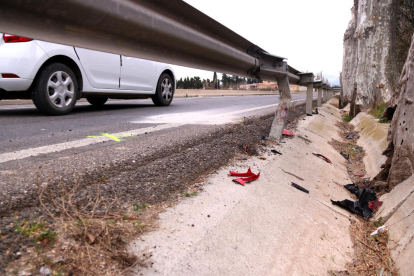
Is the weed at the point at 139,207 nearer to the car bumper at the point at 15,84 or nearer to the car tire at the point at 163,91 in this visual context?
the car bumper at the point at 15,84

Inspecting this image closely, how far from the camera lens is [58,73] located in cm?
536

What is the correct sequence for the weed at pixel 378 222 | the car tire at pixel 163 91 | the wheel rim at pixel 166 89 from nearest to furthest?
the weed at pixel 378 222 < the car tire at pixel 163 91 < the wheel rim at pixel 166 89

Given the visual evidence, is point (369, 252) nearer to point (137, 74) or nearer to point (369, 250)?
point (369, 250)

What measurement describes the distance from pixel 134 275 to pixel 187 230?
428 mm

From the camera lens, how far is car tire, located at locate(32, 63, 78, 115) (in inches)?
203

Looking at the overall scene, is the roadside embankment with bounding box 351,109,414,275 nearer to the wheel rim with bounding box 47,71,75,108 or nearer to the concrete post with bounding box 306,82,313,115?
the concrete post with bounding box 306,82,313,115

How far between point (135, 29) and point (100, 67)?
4.73m

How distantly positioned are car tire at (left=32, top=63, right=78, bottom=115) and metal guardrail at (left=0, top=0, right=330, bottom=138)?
346 cm

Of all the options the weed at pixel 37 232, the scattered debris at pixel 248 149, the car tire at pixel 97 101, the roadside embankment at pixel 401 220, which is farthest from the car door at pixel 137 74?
the weed at pixel 37 232

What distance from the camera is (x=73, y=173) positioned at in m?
2.10

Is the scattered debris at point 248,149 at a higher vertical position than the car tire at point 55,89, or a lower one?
lower

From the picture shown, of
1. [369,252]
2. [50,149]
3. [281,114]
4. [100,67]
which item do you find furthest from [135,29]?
[100,67]

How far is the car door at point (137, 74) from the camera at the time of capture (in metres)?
7.00

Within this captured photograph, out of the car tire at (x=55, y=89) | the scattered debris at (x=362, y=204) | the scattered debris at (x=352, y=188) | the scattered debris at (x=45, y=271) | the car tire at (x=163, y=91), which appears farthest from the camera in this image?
the car tire at (x=163, y=91)
